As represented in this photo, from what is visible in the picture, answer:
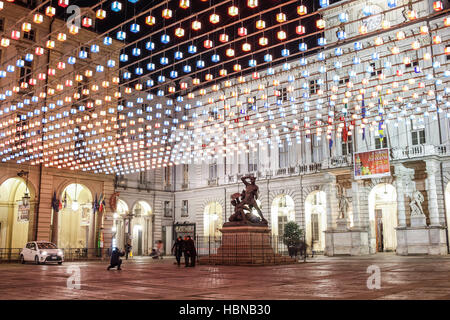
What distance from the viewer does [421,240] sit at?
29859 mm

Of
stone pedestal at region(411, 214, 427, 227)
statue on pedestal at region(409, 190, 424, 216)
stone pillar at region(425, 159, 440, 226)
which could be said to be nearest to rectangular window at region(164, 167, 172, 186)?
statue on pedestal at region(409, 190, 424, 216)

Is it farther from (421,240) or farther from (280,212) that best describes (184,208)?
(421,240)

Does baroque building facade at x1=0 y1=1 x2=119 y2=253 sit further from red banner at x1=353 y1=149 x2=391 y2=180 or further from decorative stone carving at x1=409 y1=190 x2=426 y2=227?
decorative stone carving at x1=409 y1=190 x2=426 y2=227

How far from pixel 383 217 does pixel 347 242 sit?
5014 millimetres

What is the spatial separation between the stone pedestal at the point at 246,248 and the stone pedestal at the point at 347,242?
43.6 feet

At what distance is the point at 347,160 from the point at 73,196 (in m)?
22.7

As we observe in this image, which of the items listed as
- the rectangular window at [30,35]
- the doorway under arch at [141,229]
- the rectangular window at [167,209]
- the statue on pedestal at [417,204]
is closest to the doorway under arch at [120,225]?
the doorway under arch at [141,229]

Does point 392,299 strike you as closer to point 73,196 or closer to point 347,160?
point 347,160

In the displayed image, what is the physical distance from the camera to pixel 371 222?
35062 millimetres

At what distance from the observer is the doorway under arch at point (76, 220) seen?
3625 centimetres

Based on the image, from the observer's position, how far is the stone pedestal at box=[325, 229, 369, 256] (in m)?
32.7

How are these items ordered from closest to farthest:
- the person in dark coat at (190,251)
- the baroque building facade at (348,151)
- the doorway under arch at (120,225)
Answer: the person in dark coat at (190,251) < the baroque building facade at (348,151) < the doorway under arch at (120,225)

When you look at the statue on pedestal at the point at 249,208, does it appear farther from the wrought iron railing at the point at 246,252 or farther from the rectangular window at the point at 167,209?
the rectangular window at the point at 167,209
